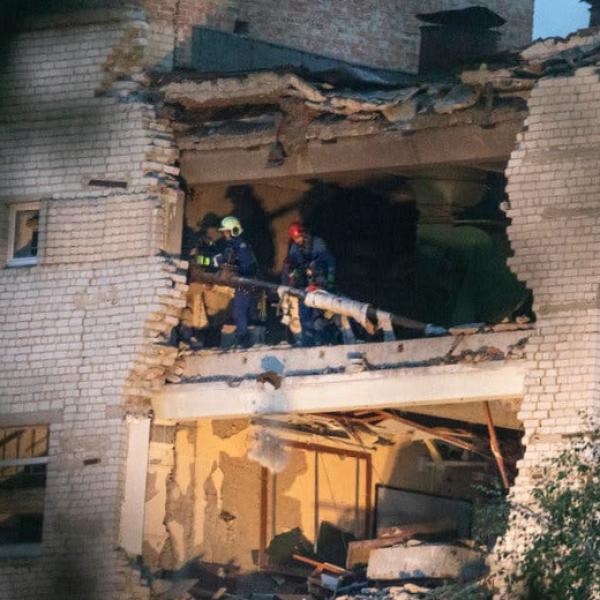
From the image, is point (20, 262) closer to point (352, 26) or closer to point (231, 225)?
point (231, 225)

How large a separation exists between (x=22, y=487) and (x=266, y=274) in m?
3.80

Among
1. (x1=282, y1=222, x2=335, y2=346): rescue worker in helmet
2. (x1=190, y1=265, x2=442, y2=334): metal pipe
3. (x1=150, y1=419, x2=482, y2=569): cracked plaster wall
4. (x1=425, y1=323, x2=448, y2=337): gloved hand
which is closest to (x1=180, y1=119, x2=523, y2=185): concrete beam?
(x1=282, y1=222, x2=335, y2=346): rescue worker in helmet

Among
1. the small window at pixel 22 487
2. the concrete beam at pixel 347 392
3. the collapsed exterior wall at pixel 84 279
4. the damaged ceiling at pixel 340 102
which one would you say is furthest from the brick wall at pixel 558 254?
the small window at pixel 22 487

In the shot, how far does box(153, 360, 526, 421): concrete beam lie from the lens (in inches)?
865

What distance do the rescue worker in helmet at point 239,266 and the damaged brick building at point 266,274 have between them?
0.47m

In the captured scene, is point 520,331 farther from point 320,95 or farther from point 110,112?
point 110,112

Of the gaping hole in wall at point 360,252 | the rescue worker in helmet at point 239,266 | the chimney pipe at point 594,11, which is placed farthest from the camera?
the chimney pipe at point 594,11

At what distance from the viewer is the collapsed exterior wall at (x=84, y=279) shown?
927 inches

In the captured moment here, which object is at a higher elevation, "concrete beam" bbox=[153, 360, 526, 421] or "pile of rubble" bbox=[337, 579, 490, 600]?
"concrete beam" bbox=[153, 360, 526, 421]

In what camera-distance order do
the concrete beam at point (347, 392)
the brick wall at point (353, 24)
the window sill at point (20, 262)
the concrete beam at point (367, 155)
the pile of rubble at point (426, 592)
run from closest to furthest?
1. the pile of rubble at point (426, 592)
2. the concrete beam at point (347, 392)
3. the concrete beam at point (367, 155)
4. the window sill at point (20, 262)
5. the brick wall at point (353, 24)

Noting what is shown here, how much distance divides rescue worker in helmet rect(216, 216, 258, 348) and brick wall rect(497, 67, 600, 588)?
3323 mm

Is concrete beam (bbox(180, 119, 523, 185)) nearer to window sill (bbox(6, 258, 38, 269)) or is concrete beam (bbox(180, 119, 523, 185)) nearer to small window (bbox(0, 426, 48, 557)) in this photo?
window sill (bbox(6, 258, 38, 269))

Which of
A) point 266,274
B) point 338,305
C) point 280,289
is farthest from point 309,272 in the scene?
point 266,274

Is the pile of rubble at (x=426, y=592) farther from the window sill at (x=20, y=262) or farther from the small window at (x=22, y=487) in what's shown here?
the window sill at (x=20, y=262)
